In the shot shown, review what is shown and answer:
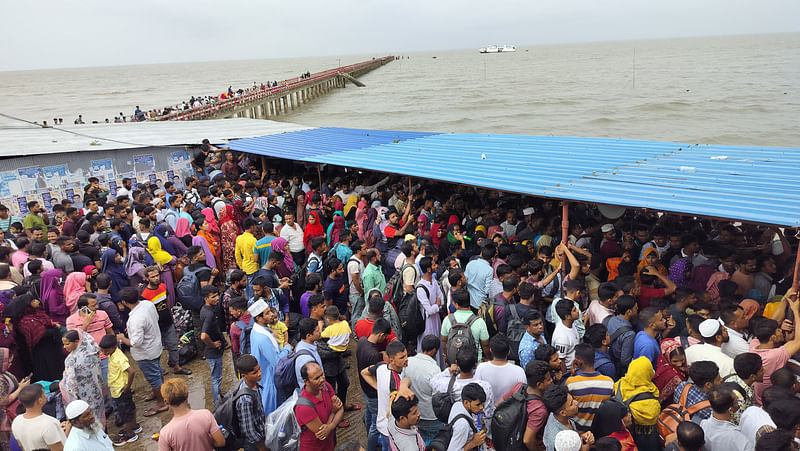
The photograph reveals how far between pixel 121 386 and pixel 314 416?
2553 mm

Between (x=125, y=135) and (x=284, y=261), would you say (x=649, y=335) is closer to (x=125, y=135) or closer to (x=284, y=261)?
(x=284, y=261)

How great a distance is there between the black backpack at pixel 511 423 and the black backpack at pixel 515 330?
3.94 ft

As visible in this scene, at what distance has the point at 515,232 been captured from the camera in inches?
286

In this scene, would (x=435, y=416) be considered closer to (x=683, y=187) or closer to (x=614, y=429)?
(x=614, y=429)

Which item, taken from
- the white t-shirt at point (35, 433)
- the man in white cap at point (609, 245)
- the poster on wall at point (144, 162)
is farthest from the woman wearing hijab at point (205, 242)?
the poster on wall at point (144, 162)

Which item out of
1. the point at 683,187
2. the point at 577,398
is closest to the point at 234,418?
the point at 577,398

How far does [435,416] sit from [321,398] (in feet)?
3.02

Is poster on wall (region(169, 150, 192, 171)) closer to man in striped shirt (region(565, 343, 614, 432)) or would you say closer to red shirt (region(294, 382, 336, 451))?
red shirt (region(294, 382, 336, 451))

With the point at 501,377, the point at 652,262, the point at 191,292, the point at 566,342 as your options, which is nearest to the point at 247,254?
the point at 191,292

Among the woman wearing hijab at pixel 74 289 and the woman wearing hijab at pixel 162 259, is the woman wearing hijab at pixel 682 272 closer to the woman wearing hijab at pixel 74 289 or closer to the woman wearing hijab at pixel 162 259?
the woman wearing hijab at pixel 162 259

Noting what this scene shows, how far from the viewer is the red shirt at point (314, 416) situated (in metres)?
3.59

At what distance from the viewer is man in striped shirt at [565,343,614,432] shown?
11.6 feet

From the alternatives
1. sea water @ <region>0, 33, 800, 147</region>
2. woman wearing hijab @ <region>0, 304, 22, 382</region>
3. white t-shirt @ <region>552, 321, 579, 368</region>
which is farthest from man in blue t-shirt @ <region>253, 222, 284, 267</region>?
sea water @ <region>0, 33, 800, 147</region>

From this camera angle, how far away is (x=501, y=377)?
12.5ft
